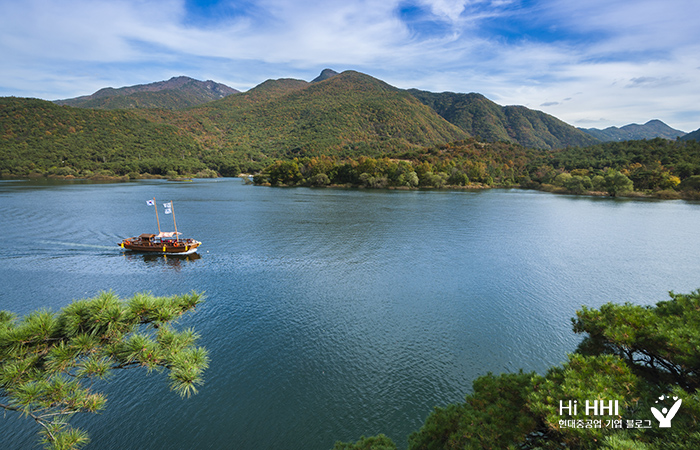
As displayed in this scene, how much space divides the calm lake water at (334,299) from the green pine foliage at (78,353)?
22.1 ft

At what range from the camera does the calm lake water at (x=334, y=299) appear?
10969 millimetres

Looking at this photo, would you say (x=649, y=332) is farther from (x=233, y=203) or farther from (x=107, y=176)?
(x=107, y=176)

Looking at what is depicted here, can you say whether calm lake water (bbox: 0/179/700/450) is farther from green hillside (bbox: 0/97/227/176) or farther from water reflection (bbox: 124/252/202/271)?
green hillside (bbox: 0/97/227/176)

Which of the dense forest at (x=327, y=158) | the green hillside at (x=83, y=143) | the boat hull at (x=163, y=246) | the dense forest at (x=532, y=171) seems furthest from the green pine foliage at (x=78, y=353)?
the green hillside at (x=83, y=143)

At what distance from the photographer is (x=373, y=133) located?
639 ft

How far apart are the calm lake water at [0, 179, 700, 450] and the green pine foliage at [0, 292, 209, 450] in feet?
22.1

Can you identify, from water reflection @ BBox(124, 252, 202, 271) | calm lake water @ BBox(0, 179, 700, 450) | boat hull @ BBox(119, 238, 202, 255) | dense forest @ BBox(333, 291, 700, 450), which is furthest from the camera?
boat hull @ BBox(119, 238, 202, 255)

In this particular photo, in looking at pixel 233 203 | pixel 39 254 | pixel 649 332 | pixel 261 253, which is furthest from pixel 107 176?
pixel 649 332

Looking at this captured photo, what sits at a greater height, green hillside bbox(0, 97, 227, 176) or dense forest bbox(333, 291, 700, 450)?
green hillside bbox(0, 97, 227, 176)

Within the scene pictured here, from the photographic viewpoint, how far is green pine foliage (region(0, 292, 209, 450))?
434cm

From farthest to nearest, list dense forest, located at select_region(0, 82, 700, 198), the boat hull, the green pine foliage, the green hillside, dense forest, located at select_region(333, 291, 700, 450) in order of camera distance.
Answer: the green hillside < dense forest, located at select_region(0, 82, 700, 198) < the boat hull < the green pine foliage < dense forest, located at select_region(333, 291, 700, 450)

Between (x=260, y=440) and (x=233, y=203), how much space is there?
2295 inches
